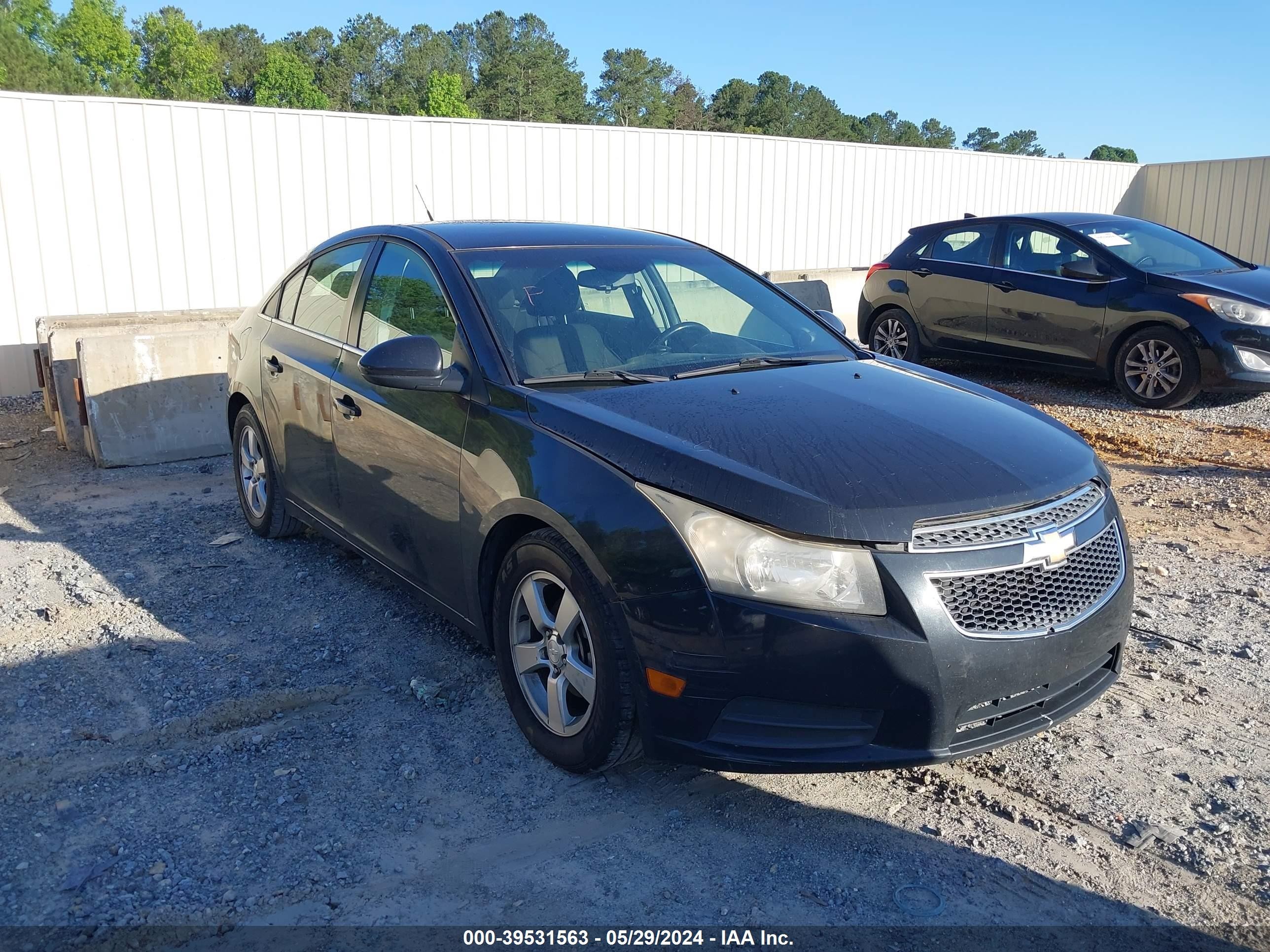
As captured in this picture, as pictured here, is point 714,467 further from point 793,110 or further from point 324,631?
point 793,110

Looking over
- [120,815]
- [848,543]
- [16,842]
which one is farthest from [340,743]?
[848,543]

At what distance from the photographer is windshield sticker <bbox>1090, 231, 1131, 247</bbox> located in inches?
376

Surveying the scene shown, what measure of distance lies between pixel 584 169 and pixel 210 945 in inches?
509

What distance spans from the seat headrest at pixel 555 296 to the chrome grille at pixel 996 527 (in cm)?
178

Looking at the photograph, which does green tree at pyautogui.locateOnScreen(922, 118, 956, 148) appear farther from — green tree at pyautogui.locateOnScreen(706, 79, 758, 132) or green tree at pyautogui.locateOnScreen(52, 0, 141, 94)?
green tree at pyautogui.locateOnScreen(52, 0, 141, 94)

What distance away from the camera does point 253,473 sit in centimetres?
585

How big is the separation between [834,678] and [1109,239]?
27.4 feet

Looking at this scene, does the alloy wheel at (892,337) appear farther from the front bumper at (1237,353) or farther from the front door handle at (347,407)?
the front door handle at (347,407)

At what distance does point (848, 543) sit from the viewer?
2814 millimetres

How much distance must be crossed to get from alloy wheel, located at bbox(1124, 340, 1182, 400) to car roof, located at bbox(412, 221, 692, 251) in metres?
5.79

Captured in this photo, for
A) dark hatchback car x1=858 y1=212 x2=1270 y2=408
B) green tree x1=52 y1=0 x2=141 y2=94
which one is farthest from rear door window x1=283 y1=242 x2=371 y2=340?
green tree x1=52 y1=0 x2=141 y2=94

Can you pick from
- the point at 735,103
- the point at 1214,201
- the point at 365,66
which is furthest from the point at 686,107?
the point at 1214,201

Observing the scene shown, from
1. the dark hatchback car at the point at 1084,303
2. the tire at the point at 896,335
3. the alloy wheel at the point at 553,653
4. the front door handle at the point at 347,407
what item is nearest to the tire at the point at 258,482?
the front door handle at the point at 347,407

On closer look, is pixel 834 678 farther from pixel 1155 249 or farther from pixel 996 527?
pixel 1155 249
